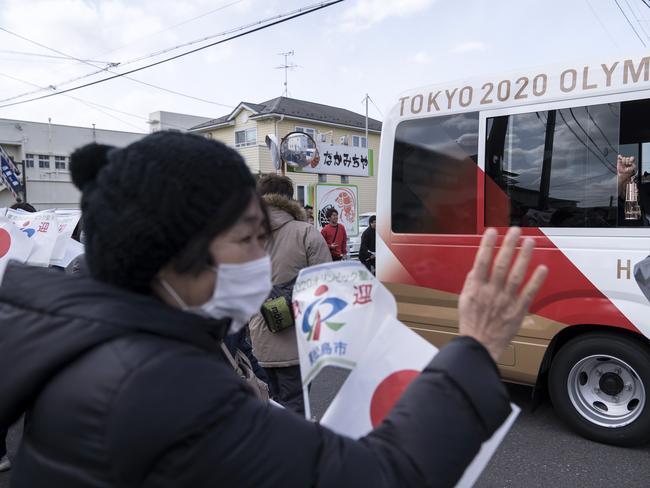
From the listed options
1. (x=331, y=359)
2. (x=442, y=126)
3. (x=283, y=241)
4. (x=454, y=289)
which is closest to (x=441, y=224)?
(x=454, y=289)

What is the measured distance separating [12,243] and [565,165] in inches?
169

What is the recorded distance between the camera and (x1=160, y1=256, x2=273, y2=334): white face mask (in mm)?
1069

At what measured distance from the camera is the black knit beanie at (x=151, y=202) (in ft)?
2.96

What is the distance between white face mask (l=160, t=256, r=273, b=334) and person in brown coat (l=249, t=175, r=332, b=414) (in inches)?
68.9

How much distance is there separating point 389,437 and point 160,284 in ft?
1.75

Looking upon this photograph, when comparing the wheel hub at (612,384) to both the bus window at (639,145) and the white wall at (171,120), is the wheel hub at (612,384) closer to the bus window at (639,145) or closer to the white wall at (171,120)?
the bus window at (639,145)

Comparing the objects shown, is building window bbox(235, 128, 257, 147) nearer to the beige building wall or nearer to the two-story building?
the two-story building

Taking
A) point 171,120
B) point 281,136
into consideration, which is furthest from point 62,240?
point 171,120

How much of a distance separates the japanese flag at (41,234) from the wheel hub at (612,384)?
4479mm

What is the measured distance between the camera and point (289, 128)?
90.7 feet

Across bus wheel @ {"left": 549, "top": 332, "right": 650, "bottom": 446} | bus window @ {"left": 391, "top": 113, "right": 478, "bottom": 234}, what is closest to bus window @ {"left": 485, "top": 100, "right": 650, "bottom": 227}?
bus window @ {"left": 391, "top": 113, "right": 478, "bottom": 234}

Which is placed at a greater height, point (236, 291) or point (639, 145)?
point (639, 145)

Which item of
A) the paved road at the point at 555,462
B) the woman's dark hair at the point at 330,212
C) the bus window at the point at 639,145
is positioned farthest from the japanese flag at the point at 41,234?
the woman's dark hair at the point at 330,212

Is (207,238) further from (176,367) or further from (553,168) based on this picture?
(553,168)
